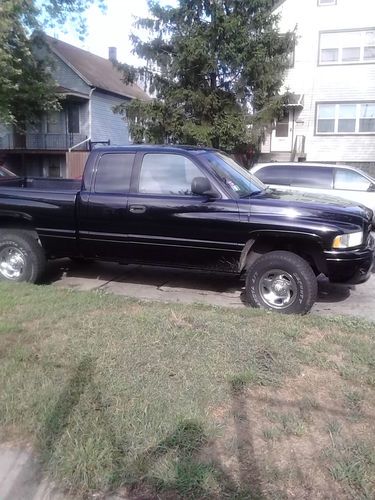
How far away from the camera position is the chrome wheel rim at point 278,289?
551 centimetres

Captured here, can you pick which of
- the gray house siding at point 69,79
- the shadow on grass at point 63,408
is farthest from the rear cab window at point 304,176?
the gray house siding at point 69,79

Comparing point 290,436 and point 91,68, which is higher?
point 91,68

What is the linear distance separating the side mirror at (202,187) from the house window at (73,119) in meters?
22.8

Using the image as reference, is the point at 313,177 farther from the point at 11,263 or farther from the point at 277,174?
the point at 11,263

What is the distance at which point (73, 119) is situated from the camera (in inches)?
1065

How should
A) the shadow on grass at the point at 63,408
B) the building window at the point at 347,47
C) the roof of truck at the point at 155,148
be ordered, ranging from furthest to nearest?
the building window at the point at 347,47 < the roof of truck at the point at 155,148 < the shadow on grass at the point at 63,408

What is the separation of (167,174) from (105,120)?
22922 millimetres

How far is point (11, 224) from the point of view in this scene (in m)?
6.74

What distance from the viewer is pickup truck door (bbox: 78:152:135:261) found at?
6.19 m

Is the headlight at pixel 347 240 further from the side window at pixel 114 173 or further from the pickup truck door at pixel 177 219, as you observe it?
the side window at pixel 114 173

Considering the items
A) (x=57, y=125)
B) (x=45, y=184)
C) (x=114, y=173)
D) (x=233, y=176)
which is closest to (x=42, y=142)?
(x=57, y=125)

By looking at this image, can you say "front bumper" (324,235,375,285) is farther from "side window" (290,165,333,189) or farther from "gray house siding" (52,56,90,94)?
"gray house siding" (52,56,90,94)

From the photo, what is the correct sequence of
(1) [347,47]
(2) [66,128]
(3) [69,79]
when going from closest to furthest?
(1) [347,47]
(3) [69,79]
(2) [66,128]

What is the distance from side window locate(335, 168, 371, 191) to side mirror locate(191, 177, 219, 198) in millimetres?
6468
